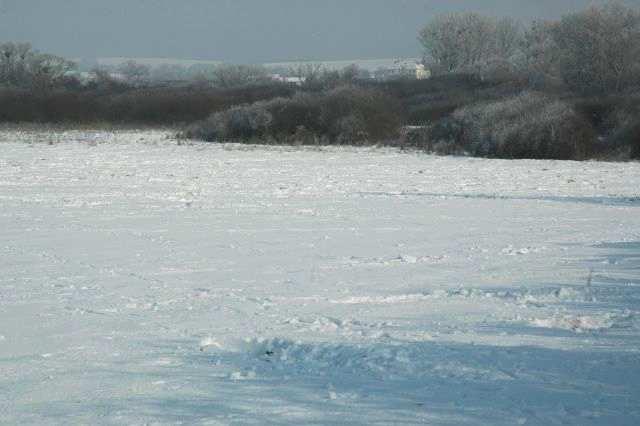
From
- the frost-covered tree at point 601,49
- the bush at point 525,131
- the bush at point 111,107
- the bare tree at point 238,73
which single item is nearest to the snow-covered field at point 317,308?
the bush at point 525,131

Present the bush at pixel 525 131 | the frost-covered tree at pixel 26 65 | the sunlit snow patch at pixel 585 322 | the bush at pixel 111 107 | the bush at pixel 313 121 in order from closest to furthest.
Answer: the sunlit snow patch at pixel 585 322
the bush at pixel 525 131
the bush at pixel 313 121
the bush at pixel 111 107
the frost-covered tree at pixel 26 65

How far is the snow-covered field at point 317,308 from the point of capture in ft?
16.3

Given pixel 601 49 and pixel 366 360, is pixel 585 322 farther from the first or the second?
pixel 601 49

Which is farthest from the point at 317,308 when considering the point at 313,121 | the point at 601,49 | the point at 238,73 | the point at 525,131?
the point at 238,73

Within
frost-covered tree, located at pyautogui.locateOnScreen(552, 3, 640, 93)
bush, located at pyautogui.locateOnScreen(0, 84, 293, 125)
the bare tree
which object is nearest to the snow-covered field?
bush, located at pyautogui.locateOnScreen(0, 84, 293, 125)

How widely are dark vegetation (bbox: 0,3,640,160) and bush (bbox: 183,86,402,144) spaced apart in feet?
0.16

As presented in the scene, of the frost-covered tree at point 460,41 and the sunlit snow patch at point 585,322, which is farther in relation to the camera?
the frost-covered tree at point 460,41

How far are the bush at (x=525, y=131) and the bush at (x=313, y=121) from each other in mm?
3020

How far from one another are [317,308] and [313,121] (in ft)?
86.4

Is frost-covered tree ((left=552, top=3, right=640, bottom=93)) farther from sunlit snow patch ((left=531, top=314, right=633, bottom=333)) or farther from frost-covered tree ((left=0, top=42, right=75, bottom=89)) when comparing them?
sunlit snow patch ((left=531, top=314, right=633, bottom=333))

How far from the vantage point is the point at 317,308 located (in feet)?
23.0

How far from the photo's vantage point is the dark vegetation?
28.0 metres

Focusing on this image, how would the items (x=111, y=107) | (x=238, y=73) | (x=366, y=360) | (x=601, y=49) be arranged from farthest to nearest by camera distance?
(x=238, y=73)
(x=601, y=49)
(x=111, y=107)
(x=366, y=360)

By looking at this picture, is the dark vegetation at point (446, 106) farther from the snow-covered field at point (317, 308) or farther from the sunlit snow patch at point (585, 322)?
the sunlit snow patch at point (585, 322)
